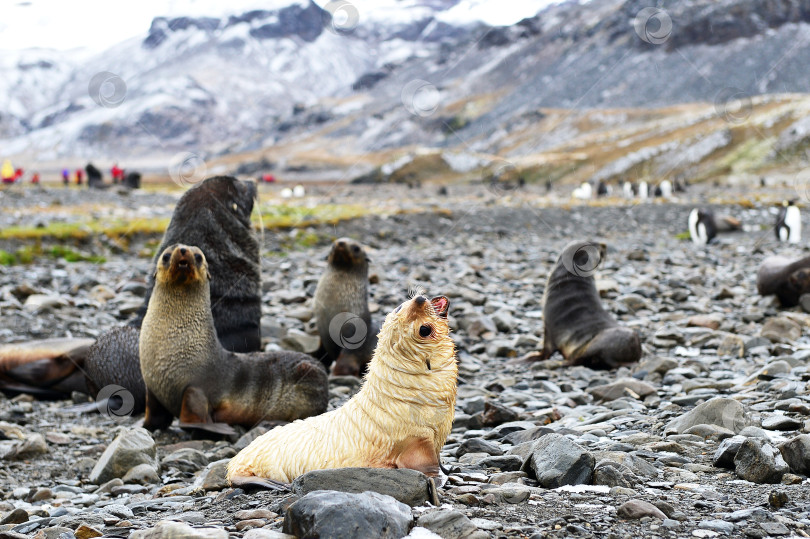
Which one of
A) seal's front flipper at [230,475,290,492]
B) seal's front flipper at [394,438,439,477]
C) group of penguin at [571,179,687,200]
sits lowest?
seal's front flipper at [230,475,290,492]

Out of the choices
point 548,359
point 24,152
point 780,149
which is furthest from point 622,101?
point 24,152

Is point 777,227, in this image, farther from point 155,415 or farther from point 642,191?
point 642,191

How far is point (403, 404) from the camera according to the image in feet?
11.6

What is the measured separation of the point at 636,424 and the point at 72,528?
3.34m

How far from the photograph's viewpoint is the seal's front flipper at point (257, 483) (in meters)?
3.65

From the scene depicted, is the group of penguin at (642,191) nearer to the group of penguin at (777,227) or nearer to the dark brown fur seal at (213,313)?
the group of penguin at (777,227)

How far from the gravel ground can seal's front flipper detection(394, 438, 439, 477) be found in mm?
128

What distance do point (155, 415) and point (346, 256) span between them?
9.26 ft

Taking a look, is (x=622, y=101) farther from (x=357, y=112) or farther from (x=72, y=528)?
(x=72, y=528)

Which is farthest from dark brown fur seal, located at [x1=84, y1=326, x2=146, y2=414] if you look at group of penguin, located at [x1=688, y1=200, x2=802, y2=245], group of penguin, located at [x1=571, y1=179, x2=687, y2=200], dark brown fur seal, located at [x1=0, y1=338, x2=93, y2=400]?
group of penguin, located at [x1=571, y1=179, x2=687, y2=200]

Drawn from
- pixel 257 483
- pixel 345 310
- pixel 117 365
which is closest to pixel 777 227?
pixel 345 310

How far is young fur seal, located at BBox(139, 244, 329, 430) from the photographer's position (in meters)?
5.98

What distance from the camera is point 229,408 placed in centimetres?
603

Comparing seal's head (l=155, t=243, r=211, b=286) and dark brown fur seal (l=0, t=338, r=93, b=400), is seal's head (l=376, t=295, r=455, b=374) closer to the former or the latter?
seal's head (l=155, t=243, r=211, b=286)
